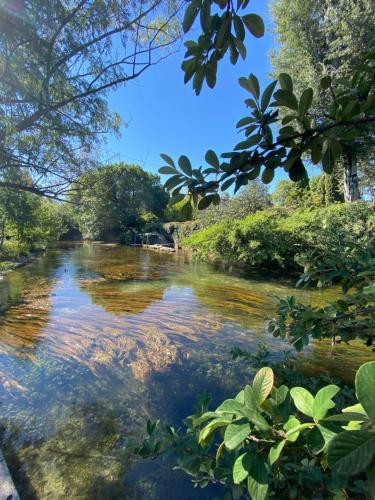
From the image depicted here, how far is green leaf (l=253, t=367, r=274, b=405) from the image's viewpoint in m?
0.64

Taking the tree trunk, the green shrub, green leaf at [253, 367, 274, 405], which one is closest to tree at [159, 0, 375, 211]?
green leaf at [253, 367, 274, 405]

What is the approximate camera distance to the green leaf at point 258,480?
21.7 inches

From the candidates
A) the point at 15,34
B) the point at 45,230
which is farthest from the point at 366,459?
the point at 45,230

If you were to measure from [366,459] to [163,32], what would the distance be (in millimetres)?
4284

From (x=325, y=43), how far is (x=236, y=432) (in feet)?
47.1

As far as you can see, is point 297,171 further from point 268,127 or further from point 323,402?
point 323,402

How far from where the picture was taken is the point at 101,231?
101 feet

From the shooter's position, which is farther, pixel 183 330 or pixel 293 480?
pixel 183 330

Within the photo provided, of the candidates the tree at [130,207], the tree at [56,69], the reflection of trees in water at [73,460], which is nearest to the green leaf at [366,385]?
the reflection of trees in water at [73,460]

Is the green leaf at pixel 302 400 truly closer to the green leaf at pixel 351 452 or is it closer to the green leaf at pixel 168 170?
the green leaf at pixel 351 452

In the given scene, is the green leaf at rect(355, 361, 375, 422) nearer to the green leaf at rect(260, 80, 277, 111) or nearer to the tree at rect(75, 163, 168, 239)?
the green leaf at rect(260, 80, 277, 111)

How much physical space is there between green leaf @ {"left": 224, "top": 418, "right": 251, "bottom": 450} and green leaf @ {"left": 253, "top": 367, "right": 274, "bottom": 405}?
7cm

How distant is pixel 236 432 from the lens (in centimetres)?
58

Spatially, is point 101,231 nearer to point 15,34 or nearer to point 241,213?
point 241,213
